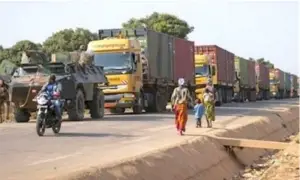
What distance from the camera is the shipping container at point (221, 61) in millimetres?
41500

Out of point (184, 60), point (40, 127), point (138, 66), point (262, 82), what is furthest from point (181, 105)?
point (262, 82)

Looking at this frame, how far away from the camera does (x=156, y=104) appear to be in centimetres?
2842

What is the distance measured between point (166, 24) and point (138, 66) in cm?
4381

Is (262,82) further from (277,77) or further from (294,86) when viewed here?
(294,86)

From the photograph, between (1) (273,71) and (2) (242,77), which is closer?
(2) (242,77)

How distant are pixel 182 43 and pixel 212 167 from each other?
69.3ft

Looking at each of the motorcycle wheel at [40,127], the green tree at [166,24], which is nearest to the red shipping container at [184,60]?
the motorcycle wheel at [40,127]

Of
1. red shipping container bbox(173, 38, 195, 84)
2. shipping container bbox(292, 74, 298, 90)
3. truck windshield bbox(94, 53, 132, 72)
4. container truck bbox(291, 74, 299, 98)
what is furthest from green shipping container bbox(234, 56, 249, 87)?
shipping container bbox(292, 74, 298, 90)

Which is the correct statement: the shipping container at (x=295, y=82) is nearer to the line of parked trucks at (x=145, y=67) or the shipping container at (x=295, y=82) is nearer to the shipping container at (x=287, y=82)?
the shipping container at (x=287, y=82)

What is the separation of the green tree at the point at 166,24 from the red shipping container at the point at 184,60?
32150 millimetres

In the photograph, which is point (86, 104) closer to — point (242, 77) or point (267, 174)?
point (267, 174)

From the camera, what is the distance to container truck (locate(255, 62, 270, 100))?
6162 cm

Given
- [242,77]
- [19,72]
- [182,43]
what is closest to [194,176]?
[19,72]

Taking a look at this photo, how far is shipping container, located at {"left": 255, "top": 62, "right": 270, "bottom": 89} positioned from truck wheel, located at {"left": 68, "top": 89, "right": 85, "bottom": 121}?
138 feet
